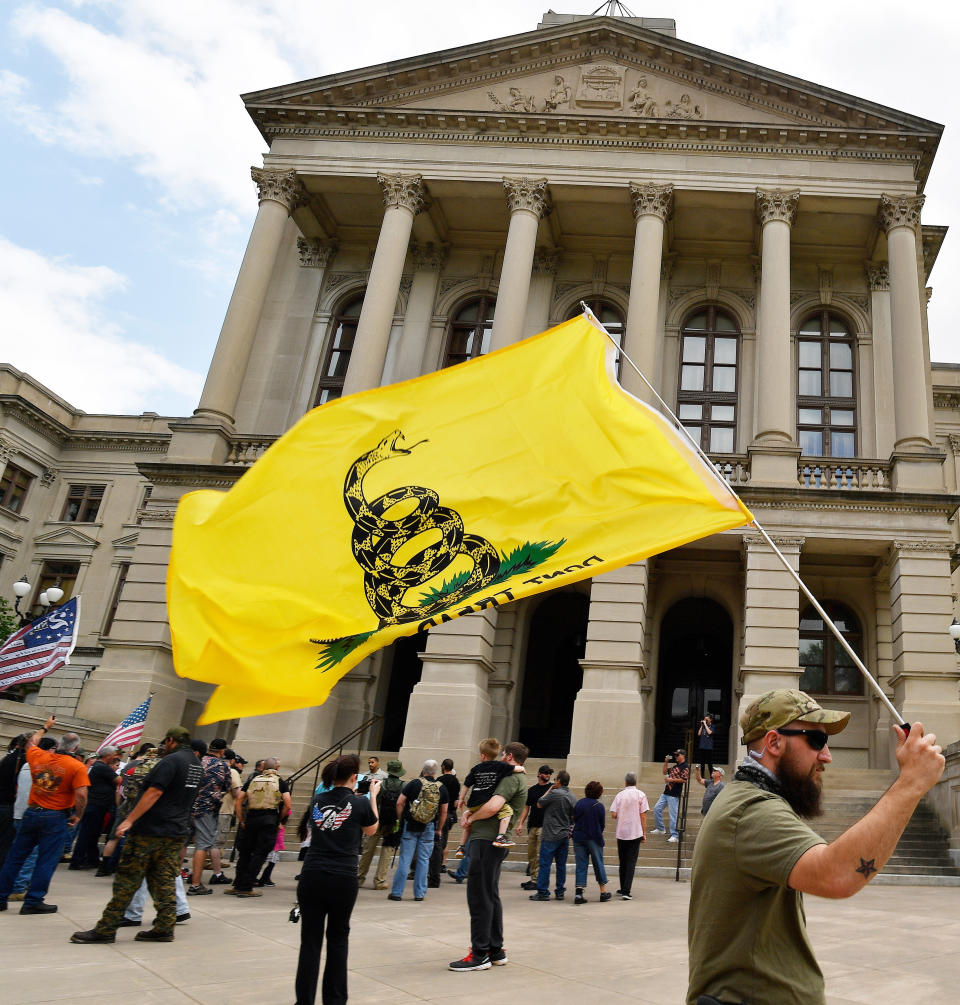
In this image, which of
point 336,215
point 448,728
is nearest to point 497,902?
point 448,728

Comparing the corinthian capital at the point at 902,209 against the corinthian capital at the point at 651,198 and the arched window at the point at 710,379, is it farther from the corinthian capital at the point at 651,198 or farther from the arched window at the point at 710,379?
the corinthian capital at the point at 651,198

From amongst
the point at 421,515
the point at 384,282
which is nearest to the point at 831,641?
the point at 384,282

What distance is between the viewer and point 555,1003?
20.8 feet

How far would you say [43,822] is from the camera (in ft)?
30.2

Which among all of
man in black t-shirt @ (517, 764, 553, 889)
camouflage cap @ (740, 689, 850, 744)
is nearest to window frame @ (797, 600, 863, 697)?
man in black t-shirt @ (517, 764, 553, 889)

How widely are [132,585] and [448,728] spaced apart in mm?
9942

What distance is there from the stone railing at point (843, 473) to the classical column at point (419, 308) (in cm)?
1214

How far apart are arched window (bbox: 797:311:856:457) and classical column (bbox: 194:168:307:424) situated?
56.0 feet

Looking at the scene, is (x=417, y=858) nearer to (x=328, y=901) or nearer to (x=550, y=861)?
(x=550, y=861)

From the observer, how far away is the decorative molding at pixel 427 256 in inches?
1206

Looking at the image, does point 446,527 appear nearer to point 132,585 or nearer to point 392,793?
point 392,793

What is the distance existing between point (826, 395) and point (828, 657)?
8.25 meters

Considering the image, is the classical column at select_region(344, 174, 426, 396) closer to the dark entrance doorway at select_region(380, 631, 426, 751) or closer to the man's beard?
the dark entrance doorway at select_region(380, 631, 426, 751)

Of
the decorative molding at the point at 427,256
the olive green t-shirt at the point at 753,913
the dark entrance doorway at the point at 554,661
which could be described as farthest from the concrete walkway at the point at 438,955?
the decorative molding at the point at 427,256
